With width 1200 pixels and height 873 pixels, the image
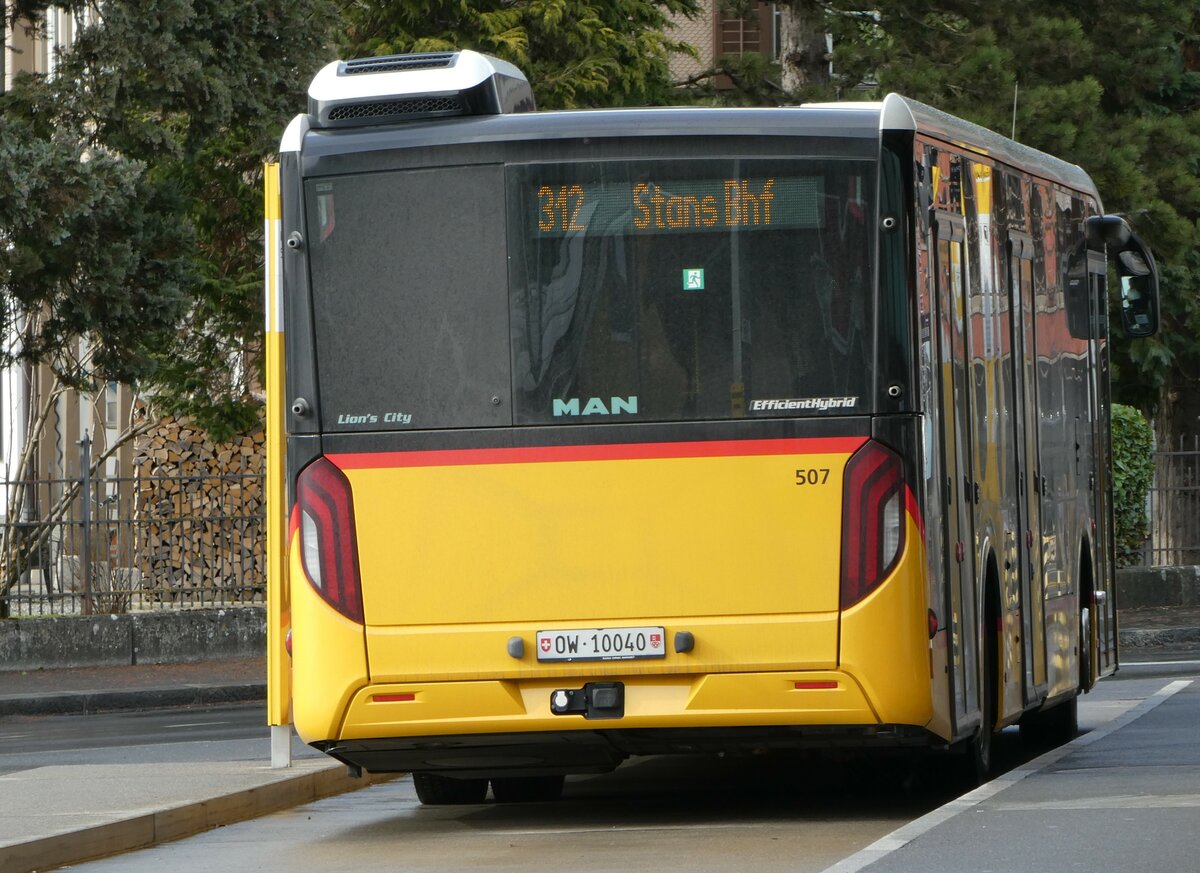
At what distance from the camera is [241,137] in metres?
25.0

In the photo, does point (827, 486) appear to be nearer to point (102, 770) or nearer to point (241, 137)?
point (102, 770)

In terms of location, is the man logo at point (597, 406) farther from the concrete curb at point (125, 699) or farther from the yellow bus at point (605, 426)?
the concrete curb at point (125, 699)

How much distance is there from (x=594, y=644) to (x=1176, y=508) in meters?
Answer: 16.4

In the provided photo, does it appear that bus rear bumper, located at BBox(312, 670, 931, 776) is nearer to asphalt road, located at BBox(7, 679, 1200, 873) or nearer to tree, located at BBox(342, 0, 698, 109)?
asphalt road, located at BBox(7, 679, 1200, 873)

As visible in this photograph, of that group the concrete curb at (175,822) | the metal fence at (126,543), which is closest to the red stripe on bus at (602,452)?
the concrete curb at (175,822)

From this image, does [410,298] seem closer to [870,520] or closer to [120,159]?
[870,520]

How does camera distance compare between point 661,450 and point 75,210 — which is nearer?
point 661,450

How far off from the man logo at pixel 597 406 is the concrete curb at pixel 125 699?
10959 millimetres

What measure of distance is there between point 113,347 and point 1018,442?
464 inches

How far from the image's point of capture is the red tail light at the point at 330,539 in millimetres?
10719

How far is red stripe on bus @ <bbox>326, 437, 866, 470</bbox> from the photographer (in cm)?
1047

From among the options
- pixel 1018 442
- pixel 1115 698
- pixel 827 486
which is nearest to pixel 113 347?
pixel 1115 698

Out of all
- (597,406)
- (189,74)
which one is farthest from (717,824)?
(189,74)

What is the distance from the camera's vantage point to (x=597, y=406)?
10.6 meters
